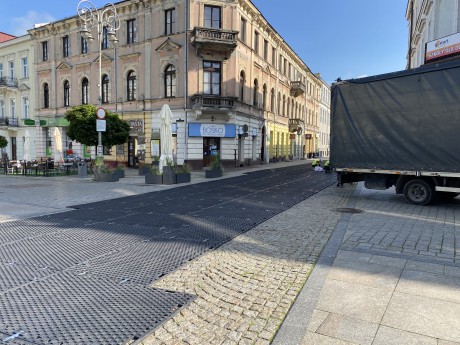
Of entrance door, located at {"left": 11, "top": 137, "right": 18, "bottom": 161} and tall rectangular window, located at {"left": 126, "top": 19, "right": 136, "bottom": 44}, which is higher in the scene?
tall rectangular window, located at {"left": 126, "top": 19, "right": 136, "bottom": 44}

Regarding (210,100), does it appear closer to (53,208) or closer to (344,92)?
(344,92)

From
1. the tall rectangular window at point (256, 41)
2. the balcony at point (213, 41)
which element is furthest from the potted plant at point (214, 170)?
the tall rectangular window at point (256, 41)

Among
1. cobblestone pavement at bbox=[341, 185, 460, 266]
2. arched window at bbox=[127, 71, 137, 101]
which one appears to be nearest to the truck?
cobblestone pavement at bbox=[341, 185, 460, 266]

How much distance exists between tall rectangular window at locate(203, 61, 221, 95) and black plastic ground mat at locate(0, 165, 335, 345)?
17.3 m

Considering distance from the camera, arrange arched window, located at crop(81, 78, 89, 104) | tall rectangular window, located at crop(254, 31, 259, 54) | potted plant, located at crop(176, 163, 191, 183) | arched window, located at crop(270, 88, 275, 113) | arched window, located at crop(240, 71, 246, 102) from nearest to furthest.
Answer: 1. potted plant, located at crop(176, 163, 191, 183)
2. arched window, located at crop(240, 71, 246, 102)
3. tall rectangular window, located at crop(254, 31, 259, 54)
4. arched window, located at crop(81, 78, 89, 104)
5. arched window, located at crop(270, 88, 275, 113)

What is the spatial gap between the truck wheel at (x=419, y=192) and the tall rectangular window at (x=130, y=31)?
2505 centimetres

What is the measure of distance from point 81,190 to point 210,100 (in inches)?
525

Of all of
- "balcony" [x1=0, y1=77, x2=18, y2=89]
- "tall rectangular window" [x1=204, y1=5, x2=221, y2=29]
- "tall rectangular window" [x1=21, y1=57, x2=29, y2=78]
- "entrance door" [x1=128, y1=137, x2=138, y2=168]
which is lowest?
"entrance door" [x1=128, y1=137, x2=138, y2=168]

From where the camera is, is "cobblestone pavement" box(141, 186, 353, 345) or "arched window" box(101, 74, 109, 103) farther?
"arched window" box(101, 74, 109, 103)

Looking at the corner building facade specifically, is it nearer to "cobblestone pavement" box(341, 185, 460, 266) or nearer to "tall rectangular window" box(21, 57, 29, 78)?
"tall rectangular window" box(21, 57, 29, 78)

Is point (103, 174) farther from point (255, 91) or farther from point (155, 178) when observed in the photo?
point (255, 91)

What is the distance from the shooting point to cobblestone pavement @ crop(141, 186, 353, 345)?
9.86ft

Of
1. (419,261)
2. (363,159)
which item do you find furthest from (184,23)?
(419,261)

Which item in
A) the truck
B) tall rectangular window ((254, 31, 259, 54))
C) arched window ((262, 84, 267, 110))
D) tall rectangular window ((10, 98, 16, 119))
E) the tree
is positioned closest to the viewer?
the truck
